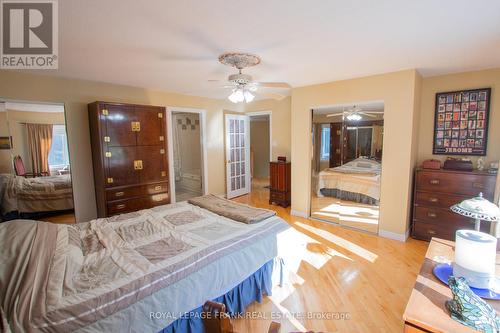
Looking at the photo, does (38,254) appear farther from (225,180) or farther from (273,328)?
(225,180)

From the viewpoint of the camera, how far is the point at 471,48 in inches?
91.4

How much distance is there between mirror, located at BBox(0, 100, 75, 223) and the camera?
9.82ft

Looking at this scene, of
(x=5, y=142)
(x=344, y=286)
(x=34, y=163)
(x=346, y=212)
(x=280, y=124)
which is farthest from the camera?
(x=280, y=124)

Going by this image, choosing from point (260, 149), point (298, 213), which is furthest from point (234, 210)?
point (260, 149)

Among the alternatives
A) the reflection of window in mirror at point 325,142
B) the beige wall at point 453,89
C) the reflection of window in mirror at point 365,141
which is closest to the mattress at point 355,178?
the reflection of window in mirror at point 365,141

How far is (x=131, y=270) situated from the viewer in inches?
59.7

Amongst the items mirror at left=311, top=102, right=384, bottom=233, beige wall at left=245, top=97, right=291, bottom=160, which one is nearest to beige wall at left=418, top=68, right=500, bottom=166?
mirror at left=311, top=102, right=384, bottom=233

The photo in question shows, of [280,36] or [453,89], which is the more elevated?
[280,36]

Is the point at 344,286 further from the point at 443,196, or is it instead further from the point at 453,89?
the point at 453,89

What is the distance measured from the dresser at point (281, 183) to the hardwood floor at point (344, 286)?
1.31m

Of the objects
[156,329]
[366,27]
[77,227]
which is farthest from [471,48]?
[77,227]

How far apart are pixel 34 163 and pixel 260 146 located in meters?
5.86

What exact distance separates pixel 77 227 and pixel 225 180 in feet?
11.3

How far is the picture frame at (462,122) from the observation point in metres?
3.09
